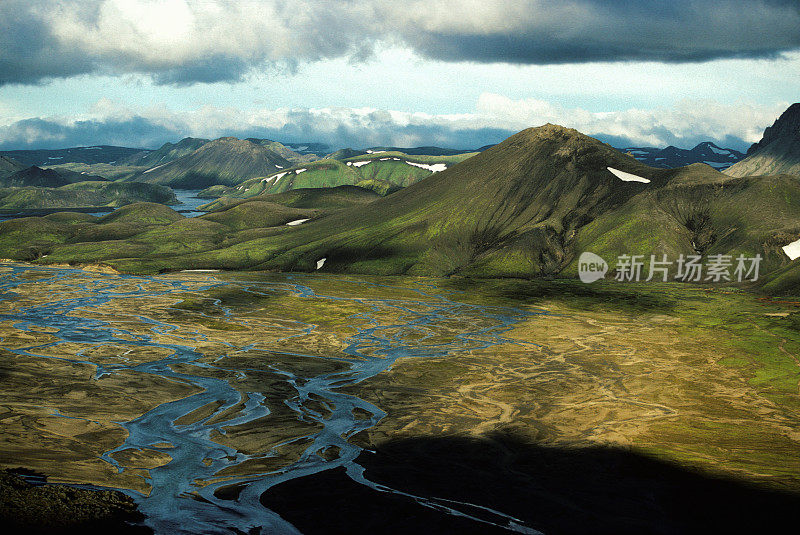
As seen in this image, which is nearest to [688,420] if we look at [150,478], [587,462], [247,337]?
[587,462]

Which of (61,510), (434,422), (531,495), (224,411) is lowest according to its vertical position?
(434,422)

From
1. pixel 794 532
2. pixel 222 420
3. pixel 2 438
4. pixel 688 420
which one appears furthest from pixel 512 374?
pixel 2 438

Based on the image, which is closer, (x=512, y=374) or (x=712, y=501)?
(x=712, y=501)

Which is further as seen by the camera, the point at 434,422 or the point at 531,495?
the point at 434,422

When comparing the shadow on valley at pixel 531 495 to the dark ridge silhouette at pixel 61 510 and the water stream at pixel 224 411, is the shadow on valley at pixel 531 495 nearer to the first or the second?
the water stream at pixel 224 411

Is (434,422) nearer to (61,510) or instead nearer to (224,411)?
(224,411)

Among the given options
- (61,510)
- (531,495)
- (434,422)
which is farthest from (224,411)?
(531,495)

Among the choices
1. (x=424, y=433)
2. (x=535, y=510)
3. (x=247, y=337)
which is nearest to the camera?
(x=535, y=510)

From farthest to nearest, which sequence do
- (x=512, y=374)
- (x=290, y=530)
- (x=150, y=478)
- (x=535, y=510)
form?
(x=512, y=374) < (x=150, y=478) < (x=535, y=510) < (x=290, y=530)

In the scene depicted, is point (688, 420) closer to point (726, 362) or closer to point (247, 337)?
point (726, 362)
